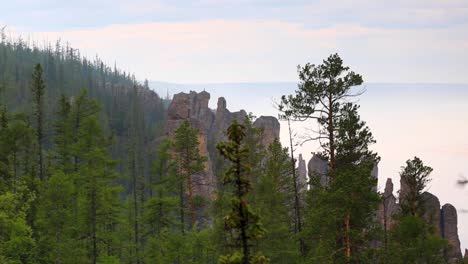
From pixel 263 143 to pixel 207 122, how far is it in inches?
978

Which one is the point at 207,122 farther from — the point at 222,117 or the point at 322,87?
the point at 322,87

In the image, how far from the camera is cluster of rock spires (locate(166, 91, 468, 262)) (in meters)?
78.5

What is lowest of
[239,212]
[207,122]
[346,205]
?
[346,205]

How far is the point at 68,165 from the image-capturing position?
47.0 meters

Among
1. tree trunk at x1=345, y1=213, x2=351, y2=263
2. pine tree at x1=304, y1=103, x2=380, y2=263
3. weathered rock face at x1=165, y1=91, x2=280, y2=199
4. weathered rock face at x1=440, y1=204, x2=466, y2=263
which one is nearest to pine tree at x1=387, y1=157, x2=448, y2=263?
pine tree at x1=304, y1=103, x2=380, y2=263

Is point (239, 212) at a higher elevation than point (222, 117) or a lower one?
lower

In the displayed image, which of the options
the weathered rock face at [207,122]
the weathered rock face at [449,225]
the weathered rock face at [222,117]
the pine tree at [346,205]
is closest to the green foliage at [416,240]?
the pine tree at [346,205]

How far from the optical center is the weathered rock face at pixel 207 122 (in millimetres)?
111556

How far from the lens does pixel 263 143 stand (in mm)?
125188

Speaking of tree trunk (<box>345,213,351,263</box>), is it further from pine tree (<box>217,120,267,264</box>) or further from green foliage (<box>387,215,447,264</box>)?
pine tree (<box>217,120,267,264</box>)

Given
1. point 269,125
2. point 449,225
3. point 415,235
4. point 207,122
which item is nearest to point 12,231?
point 415,235

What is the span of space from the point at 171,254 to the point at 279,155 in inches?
433

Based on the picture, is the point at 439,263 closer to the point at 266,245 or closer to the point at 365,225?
the point at 266,245

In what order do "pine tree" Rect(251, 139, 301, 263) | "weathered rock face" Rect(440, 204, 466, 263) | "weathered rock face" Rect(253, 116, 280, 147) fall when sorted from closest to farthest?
"pine tree" Rect(251, 139, 301, 263)
"weathered rock face" Rect(440, 204, 466, 263)
"weathered rock face" Rect(253, 116, 280, 147)
